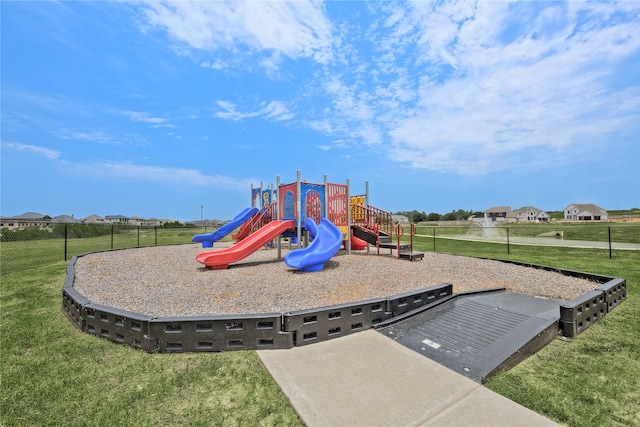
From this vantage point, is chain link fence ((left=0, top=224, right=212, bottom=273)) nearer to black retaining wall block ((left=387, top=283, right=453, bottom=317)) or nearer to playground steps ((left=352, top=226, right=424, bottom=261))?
playground steps ((left=352, top=226, right=424, bottom=261))

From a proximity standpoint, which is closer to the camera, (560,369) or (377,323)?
(560,369)

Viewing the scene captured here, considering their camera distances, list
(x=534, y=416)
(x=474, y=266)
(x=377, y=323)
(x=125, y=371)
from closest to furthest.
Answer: (x=534, y=416) < (x=125, y=371) < (x=377, y=323) < (x=474, y=266)

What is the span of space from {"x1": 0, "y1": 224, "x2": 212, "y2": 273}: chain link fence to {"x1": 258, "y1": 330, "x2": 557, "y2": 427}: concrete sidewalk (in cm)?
1245

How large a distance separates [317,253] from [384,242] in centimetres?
411

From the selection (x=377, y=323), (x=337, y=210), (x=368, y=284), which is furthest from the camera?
(x=337, y=210)

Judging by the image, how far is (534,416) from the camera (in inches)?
89.4

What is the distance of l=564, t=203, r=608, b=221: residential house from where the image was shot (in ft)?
237

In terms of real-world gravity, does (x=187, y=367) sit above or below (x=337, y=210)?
below

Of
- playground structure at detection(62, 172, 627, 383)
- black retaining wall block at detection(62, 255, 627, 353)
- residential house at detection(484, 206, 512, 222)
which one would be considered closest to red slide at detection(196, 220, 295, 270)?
playground structure at detection(62, 172, 627, 383)

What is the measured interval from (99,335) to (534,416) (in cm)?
507

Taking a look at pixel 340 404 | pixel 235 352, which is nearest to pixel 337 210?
pixel 235 352

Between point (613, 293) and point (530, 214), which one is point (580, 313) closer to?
point (613, 293)

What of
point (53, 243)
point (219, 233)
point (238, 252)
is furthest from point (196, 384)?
point (53, 243)

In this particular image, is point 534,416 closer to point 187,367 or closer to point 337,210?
point 187,367
